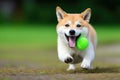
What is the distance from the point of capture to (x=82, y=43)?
1199 centimetres

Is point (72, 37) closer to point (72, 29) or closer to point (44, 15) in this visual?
point (72, 29)

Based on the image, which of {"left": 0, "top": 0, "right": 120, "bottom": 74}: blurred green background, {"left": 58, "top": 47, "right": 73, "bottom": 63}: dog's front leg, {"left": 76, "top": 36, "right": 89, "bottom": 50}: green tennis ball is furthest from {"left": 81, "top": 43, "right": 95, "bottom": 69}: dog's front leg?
{"left": 0, "top": 0, "right": 120, "bottom": 74}: blurred green background

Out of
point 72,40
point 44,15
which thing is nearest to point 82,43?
point 72,40

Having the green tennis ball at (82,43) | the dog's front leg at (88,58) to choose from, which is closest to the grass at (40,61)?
the dog's front leg at (88,58)

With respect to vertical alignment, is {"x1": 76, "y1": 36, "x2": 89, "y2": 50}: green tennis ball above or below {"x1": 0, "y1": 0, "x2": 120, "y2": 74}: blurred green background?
above

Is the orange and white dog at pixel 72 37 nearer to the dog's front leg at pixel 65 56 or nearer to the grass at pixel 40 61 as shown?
the dog's front leg at pixel 65 56

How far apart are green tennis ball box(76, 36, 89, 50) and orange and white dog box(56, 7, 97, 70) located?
0.22 feet

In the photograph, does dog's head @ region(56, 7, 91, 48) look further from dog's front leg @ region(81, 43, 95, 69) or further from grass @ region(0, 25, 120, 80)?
grass @ region(0, 25, 120, 80)

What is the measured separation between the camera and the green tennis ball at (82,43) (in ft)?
39.4

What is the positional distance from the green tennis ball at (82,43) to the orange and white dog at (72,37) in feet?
0.22

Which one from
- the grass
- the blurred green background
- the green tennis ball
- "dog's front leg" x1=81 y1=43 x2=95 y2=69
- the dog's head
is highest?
the dog's head

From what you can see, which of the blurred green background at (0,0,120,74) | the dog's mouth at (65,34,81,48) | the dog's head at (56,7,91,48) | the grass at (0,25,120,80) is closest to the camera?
the grass at (0,25,120,80)

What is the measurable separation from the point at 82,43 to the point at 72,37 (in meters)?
0.26

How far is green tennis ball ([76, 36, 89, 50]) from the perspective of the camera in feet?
39.4
